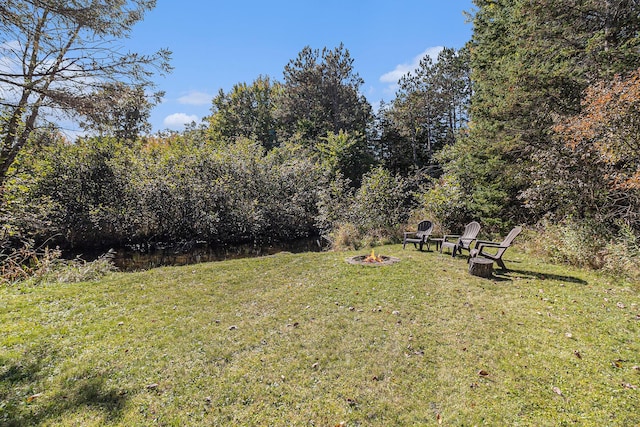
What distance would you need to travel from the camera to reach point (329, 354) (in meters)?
3.90

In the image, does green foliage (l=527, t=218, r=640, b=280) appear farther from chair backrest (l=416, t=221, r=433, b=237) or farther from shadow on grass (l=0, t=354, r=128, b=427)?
shadow on grass (l=0, t=354, r=128, b=427)

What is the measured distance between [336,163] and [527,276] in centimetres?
1809

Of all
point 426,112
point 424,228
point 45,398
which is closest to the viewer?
point 45,398

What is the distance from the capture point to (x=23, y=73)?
3.24 m

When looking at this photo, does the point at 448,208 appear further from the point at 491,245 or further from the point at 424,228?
the point at 491,245

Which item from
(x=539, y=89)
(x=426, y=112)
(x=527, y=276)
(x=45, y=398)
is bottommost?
(x=45, y=398)

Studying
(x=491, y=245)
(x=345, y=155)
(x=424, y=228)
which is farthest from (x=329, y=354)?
(x=345, y=155)

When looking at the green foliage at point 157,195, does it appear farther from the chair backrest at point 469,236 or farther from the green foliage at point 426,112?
the green foliage at point 426,112

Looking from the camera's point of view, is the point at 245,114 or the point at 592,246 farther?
the point at 245,114

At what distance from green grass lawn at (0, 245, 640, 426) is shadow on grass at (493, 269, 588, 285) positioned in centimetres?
8

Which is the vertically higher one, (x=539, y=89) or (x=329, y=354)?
(x=539, y=89)

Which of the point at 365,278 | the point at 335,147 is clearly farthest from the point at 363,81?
the point at 365,278

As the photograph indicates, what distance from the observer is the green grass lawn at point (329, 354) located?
2.93 metres

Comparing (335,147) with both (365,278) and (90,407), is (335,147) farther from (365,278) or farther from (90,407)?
(90,407)
